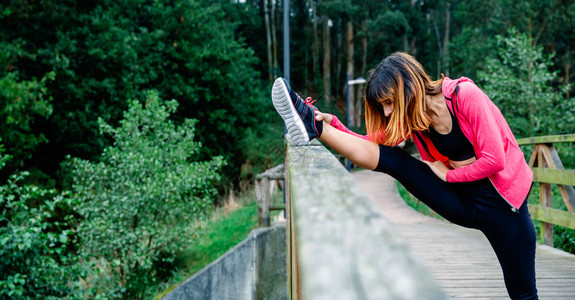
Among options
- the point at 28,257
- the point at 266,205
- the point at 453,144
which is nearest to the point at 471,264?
the point at 453,144

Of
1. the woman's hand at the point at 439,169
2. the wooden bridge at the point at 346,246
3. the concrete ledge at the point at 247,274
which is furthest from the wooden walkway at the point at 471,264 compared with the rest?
the concrete ledge at the point at 247,274

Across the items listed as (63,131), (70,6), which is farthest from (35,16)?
(63,131)

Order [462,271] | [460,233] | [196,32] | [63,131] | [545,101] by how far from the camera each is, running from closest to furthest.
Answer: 1. [462,271]
2. [460,233]
3. [545,101]
4. [63,131]
5. [196,32]

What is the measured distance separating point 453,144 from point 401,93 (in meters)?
0.42

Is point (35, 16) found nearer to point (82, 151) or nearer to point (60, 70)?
point (60, 70)

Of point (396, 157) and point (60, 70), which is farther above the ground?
point (60, 70)

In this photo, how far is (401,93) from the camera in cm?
220

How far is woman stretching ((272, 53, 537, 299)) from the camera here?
2.16 metres

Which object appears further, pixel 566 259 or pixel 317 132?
pixel 566 259

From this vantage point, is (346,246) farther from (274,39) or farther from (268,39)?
(268,39)

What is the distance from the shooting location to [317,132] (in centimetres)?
230

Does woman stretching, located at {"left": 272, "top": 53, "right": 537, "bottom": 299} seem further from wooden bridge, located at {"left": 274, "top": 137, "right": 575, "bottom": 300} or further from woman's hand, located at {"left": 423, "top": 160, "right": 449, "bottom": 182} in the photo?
wooden bridge, located at {"left": 274, "top": 137, "right": 575, "bottom": 300}

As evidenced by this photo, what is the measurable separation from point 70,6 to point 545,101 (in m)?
13.8

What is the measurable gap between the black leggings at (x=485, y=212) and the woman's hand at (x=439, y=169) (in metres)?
0.02
